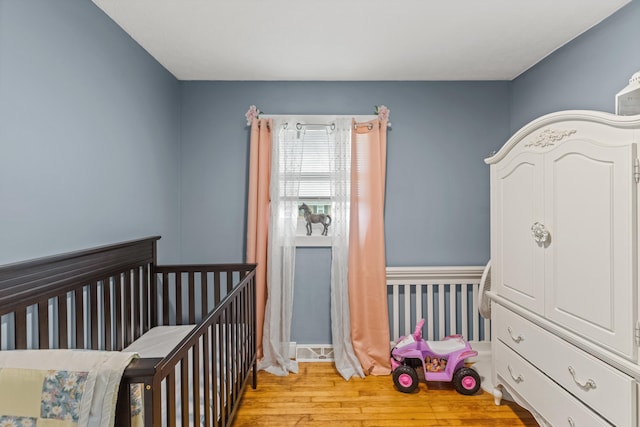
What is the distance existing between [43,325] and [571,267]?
2230 millimetres

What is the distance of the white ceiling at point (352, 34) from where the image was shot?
5.97 ft

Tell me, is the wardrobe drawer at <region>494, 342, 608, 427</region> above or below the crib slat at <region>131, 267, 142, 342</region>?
below

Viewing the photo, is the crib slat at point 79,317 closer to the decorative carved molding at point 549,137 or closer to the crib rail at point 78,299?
the crib rail at point 78,299

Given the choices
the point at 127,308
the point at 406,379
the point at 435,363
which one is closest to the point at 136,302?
the point at 127,308

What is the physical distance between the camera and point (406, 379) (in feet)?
7.92

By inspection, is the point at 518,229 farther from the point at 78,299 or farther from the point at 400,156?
the point at 78,299

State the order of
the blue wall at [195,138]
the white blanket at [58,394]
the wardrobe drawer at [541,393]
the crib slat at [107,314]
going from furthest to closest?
1. the crib slat at [107,314]
2. the wardrobe drawer at [541,393]
3. the blue wall at [195,138]
4. the white blanket at [58,394]

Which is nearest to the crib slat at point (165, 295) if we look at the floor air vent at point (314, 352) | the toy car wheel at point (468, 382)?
the floor air vent at point (314, 352)

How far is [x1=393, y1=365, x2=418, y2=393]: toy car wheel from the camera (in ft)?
7.89

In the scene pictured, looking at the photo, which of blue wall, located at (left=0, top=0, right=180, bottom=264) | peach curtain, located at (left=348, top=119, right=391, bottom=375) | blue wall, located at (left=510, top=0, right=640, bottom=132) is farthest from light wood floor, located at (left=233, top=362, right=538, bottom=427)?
blue wall, located at (left=510, top=0, right=640, bottom=132)

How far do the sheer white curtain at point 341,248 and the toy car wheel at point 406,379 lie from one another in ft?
1.29

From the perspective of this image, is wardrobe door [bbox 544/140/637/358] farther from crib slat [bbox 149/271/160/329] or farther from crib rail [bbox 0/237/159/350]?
crib slat [bbox 149/271/160/329]

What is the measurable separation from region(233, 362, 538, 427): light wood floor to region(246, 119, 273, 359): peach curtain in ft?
1.53

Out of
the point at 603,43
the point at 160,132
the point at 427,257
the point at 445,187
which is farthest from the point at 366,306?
the point at 603,43
